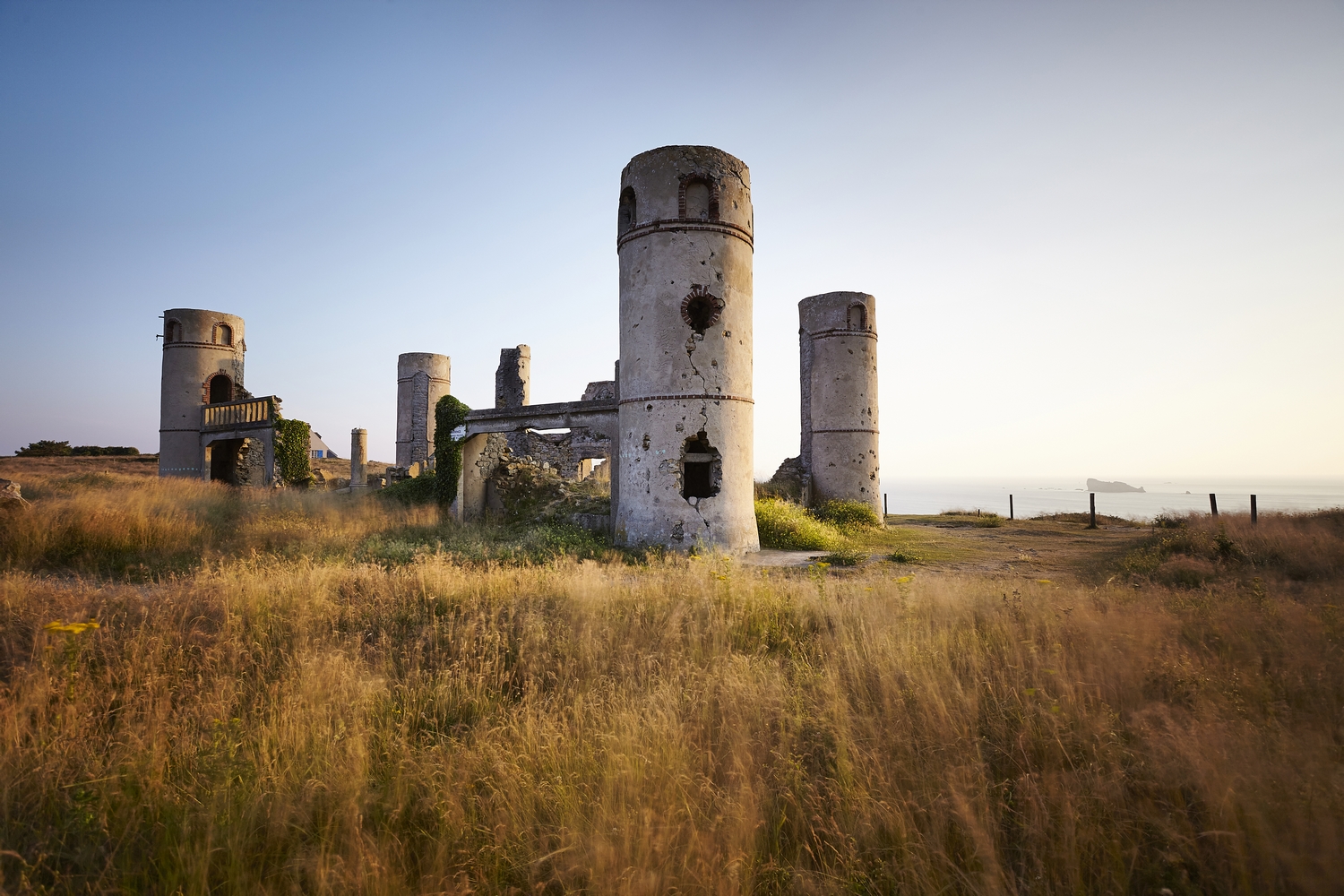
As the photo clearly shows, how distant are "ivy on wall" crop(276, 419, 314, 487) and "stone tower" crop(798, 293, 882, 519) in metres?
17.0

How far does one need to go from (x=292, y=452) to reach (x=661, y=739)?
2143 centimetres

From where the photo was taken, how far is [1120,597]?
21.3ft

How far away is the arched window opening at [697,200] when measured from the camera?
12.0 meters

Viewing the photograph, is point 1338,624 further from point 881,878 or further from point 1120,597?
point 881,878

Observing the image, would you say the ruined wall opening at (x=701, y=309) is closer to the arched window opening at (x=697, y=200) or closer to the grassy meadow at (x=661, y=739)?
the arched window opening at (x=697, y=200)

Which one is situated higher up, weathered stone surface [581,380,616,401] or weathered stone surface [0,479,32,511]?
weathered stone surface [581,380,616,401]

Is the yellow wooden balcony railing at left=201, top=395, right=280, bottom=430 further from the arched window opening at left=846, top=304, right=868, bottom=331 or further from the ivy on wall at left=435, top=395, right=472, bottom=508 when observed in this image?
the arched window opening at left=846, top=304, right=868, bottom=331

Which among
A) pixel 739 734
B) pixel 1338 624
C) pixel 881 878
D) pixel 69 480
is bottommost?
pixel 881 878

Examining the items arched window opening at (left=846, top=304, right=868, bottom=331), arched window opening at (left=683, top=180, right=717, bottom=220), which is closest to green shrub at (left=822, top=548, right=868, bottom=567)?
arched window opening at (left=683, top=180, right=717, bottom=220)

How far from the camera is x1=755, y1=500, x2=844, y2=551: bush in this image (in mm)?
13918

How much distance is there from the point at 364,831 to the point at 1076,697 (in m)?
3.96

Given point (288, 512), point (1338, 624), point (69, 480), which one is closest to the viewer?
point (1338, 624)

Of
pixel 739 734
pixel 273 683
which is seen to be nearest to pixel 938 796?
pixel 739 734

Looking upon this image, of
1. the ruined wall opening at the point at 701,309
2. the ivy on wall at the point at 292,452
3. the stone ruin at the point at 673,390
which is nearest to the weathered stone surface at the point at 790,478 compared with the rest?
the stone ruin at the point at 673,390
